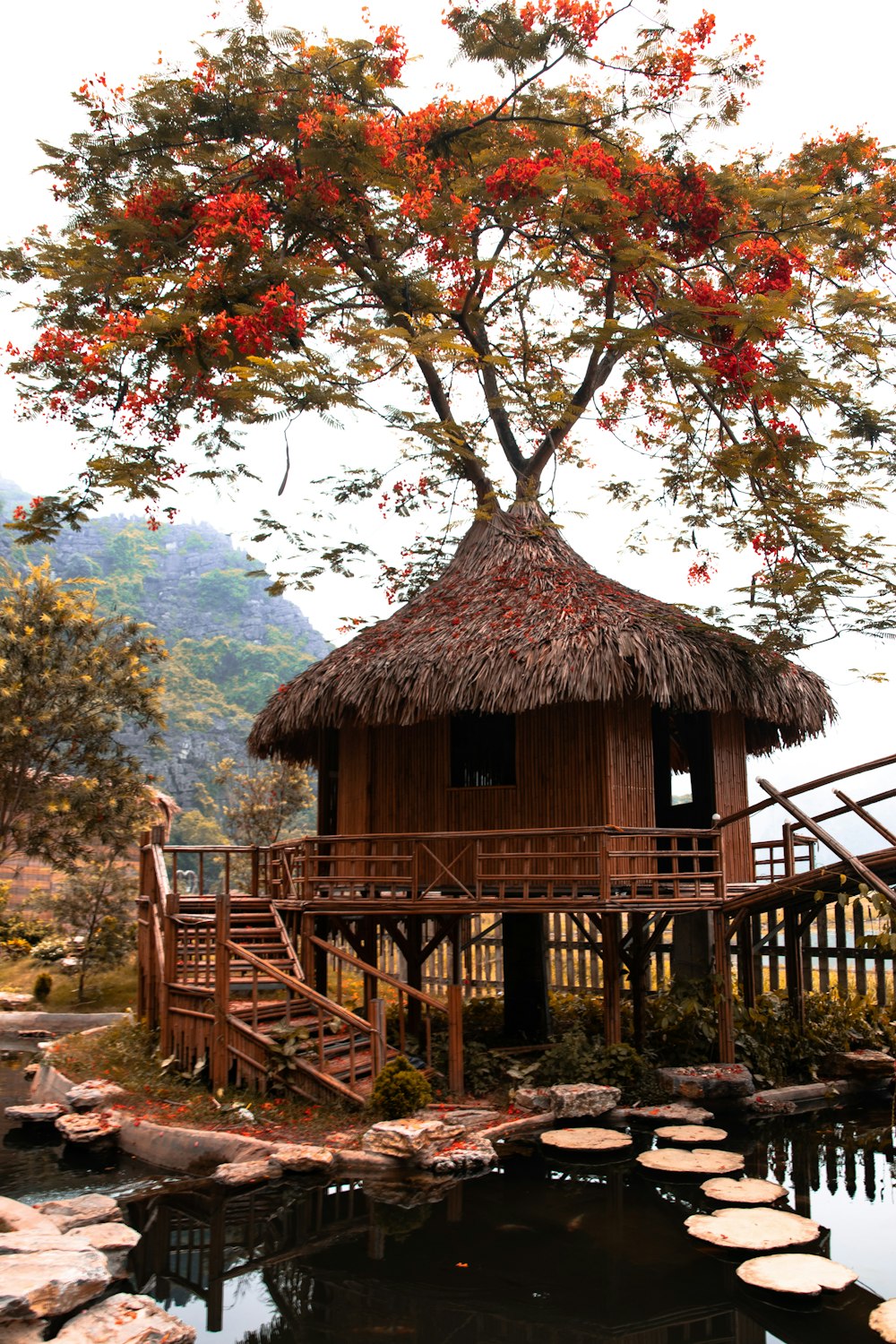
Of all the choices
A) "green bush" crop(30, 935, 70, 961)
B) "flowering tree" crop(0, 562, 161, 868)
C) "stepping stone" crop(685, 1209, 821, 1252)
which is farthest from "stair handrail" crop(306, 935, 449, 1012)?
"green bush" crop(30, 935, 70, 961)

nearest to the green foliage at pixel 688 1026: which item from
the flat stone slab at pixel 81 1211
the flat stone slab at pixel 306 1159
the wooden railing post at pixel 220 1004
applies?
the flat stone slab at pixel 306 1159

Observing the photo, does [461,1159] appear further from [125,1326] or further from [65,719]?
[65,719]

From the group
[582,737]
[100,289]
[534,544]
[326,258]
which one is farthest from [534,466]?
[100,289]

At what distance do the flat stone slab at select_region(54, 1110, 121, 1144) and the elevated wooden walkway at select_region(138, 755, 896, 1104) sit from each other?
1028 mm

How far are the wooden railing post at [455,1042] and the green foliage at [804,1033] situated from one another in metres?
3.34

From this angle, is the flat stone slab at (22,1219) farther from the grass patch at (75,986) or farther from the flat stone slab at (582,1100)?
the grass patch at (75,986)

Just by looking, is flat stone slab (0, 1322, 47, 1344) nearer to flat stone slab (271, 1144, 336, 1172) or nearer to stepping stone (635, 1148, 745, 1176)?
flat stone slab (271, 1144, 336, 1172)

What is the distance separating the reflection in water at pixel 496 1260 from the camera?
241 inches

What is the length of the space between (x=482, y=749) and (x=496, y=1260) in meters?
6.36

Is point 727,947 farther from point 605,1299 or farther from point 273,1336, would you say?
point 273,1336

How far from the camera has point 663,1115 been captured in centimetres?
1013

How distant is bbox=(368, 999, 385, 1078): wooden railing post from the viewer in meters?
10.2

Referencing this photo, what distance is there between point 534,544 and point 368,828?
426 centimetres

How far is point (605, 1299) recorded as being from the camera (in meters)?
6.44
